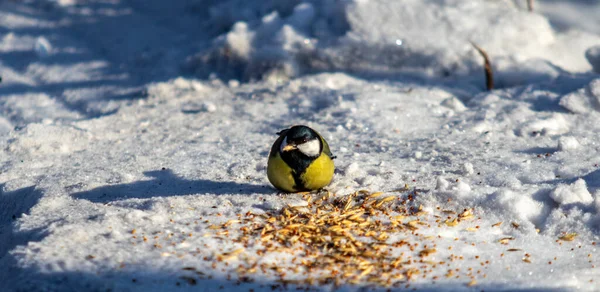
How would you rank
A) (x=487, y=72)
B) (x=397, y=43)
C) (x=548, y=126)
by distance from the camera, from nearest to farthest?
(x=548, y=126) < (x=487, y=72) < (x=397, y=43)

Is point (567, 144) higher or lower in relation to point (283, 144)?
lower

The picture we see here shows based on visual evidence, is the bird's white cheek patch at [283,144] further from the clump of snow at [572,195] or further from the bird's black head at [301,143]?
the clump of snow at [572,195]

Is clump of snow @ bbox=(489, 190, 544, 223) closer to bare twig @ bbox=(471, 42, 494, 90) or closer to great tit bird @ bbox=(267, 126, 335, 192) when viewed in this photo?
great tit bird @ bbox=(267, 126, 335, 192)

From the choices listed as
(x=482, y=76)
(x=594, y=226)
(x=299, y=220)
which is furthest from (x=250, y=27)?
(x=594, y=226)

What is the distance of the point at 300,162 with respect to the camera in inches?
126

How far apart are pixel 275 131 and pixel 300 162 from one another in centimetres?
137

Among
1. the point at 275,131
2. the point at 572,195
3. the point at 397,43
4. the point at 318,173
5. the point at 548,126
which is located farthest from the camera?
the point at 397,43

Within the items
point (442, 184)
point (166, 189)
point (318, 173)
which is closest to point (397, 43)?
point (442, 184)

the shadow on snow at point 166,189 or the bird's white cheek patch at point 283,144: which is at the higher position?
the bird's white cheek patch at point 283,144

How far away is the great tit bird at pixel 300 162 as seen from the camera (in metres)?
3.15

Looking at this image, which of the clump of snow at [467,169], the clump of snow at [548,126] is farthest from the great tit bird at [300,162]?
the clump of snow at [548,126]

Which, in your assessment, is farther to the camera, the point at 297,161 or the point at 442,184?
the point at 442,184

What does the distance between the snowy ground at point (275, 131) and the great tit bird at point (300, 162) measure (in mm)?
129

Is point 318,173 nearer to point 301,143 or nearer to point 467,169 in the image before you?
point 301,143
